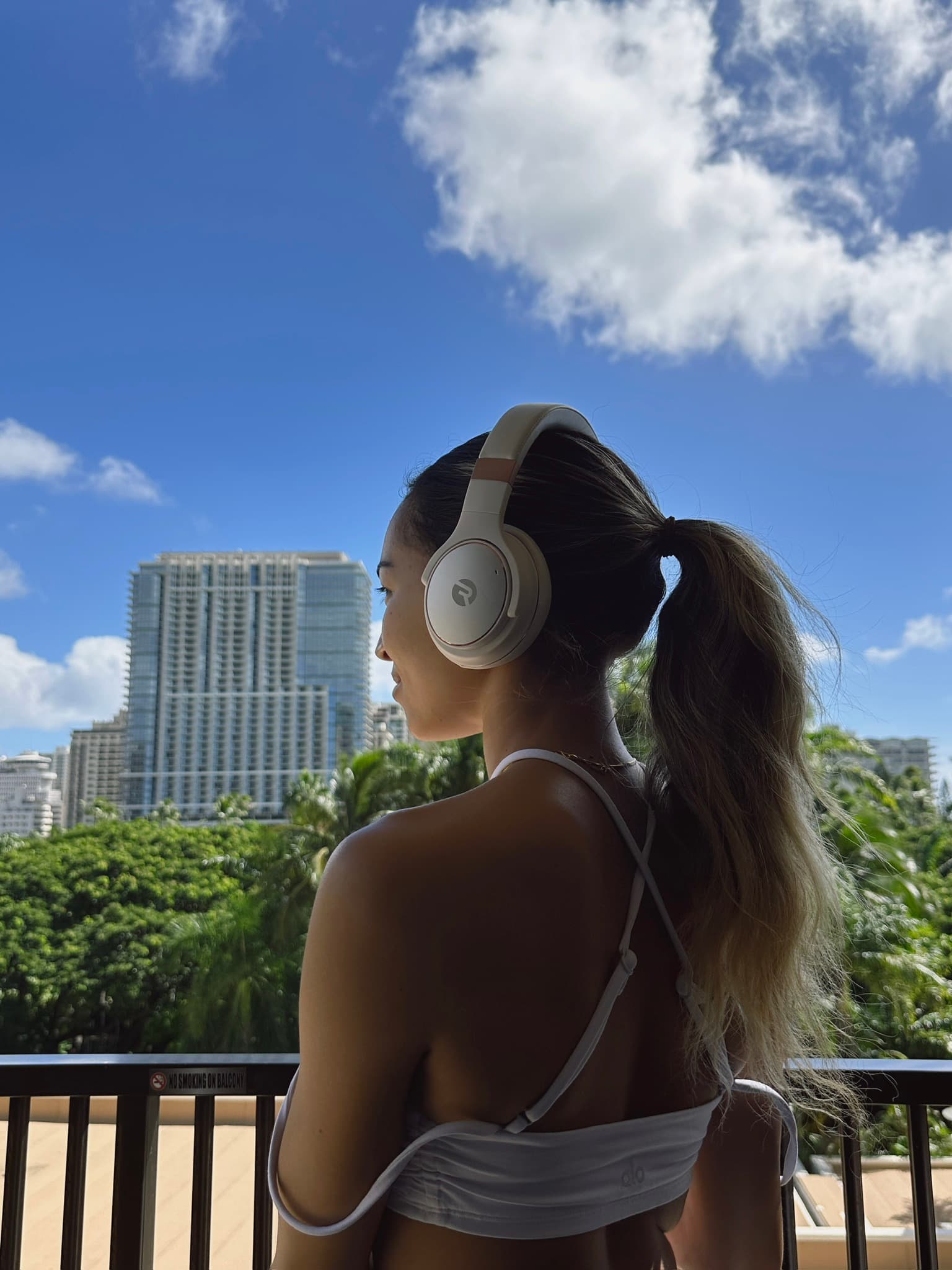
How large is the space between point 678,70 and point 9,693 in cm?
8241

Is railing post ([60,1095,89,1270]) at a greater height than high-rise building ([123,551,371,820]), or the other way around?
high-rise building ([123,551,371,820])

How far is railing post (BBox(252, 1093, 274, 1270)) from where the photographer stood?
1.23 metres

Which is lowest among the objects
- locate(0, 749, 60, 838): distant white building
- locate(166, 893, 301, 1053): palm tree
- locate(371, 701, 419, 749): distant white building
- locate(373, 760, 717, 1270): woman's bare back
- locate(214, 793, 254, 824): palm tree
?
locate(166, 893, 301, 1053): palm tree

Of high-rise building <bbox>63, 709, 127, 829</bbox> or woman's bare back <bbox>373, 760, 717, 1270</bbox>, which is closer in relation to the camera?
woman's bare back <bbox>373, 760, 717, 1270</bbox>

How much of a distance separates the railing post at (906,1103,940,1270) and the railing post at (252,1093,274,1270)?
0.83 meters

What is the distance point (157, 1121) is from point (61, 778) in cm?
5312

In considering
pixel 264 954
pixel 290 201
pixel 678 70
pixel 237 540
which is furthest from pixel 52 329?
pixel 264 954

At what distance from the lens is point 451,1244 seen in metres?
0.55

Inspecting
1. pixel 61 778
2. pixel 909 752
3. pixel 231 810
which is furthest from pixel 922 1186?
pixel 61 778

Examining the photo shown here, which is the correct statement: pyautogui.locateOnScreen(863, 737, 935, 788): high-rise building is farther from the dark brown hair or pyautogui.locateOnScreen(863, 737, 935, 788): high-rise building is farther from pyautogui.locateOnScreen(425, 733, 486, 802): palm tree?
the dark brown hair

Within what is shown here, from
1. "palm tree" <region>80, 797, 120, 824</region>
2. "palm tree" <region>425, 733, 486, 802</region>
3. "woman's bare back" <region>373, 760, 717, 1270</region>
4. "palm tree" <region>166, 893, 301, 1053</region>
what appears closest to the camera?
"woman's bare back" <region>373, 760, 717, 1270</region>

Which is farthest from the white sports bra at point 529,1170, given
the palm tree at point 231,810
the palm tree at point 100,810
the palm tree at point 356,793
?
the palm tree at point 231,810

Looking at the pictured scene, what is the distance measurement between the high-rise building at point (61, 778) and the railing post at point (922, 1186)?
48410 millimetres

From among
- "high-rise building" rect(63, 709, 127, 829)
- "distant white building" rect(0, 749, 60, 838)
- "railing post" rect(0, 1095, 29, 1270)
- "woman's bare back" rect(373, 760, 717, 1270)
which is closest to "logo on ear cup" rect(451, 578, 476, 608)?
"woman's bare back" rect(373, 760, 717, 1270)
